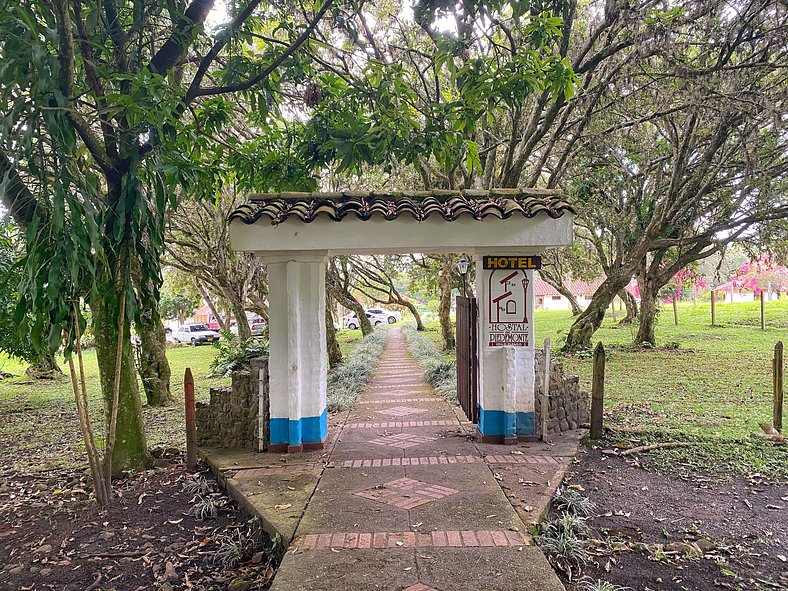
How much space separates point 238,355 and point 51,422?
11.3 feet

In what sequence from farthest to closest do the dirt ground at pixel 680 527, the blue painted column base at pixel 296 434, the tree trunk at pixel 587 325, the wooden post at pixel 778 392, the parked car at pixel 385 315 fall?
the parked car at pixel 385 315 < the tree trunk at pixel 587 325 < the wooden post at pixel 778 392 < the blue painted column base at pixel 296 434 < the dirt ground at pixel 680 527

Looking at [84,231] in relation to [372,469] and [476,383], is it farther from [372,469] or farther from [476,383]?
[476,383]

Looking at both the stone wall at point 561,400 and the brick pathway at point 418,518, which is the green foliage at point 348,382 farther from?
the stone wall at point 561,400

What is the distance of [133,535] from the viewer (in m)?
4.54

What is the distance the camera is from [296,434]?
6.06 meters

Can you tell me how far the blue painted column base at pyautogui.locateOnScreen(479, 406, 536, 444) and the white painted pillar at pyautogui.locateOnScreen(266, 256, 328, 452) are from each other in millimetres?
→ 1943

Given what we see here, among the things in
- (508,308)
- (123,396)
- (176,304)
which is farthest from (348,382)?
(176,304)

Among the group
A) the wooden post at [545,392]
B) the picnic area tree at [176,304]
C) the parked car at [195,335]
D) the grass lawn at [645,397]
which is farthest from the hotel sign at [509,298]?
the parked car at [195,335]

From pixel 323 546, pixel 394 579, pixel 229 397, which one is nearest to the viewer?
pixel 394 579

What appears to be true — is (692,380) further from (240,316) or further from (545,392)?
(240,316)

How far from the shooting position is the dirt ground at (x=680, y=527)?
372cm

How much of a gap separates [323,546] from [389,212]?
10.7 ft

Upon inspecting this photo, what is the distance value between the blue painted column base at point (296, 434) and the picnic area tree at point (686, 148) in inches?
262

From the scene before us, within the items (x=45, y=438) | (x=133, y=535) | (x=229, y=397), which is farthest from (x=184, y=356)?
(x=133, y=535)
